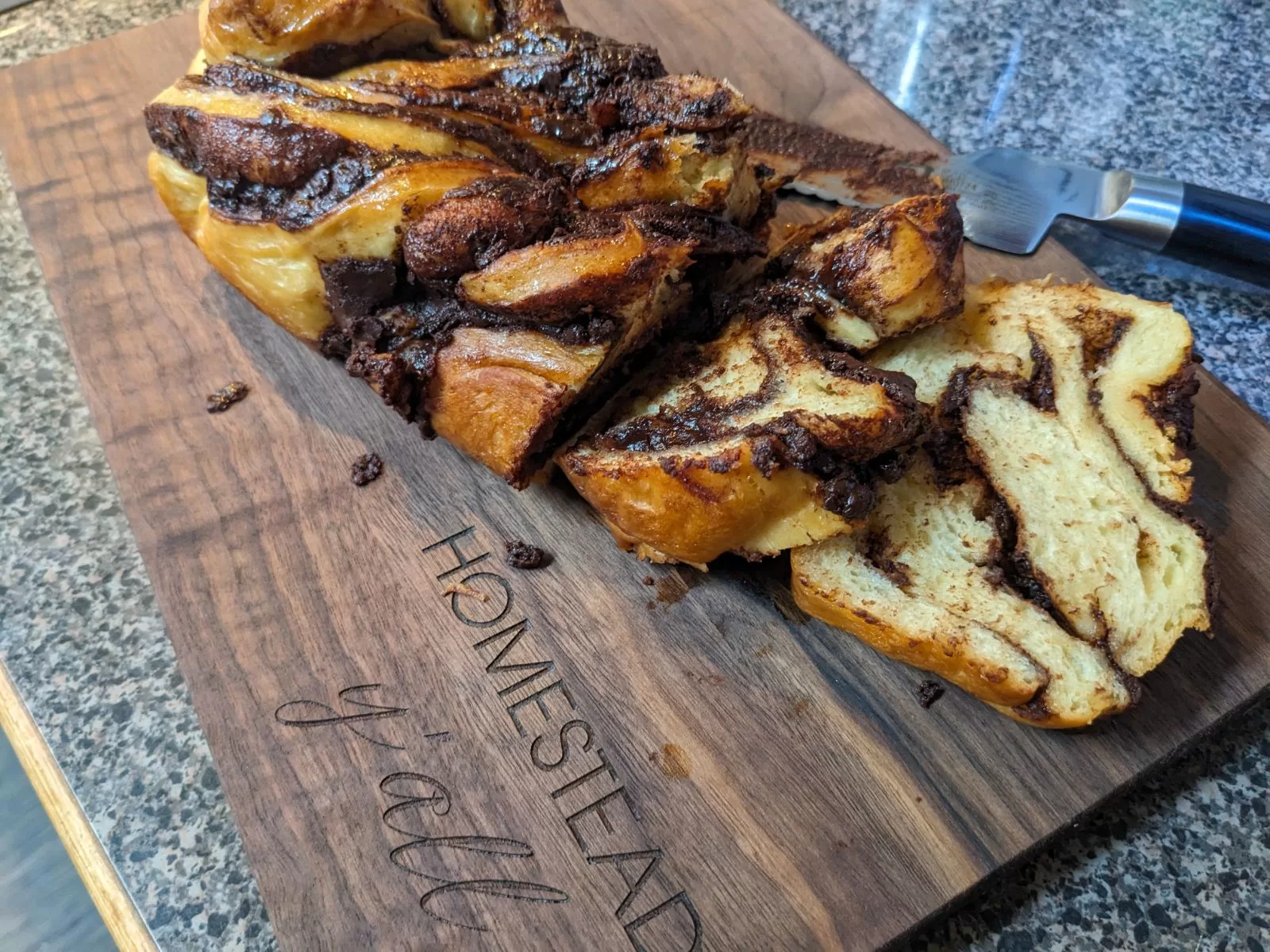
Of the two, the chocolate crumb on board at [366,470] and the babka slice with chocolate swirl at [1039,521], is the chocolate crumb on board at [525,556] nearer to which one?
the chocolate crumb on board at [366,470]

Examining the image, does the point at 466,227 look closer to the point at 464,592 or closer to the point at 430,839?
the point at 464,592

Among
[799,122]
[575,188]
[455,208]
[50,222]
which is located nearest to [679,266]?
[575,188]

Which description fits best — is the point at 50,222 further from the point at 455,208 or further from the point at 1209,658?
the point at 1209,658

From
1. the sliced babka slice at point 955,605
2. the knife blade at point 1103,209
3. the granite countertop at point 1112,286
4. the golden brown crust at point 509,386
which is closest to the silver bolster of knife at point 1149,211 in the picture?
the knife blade at point 1103,209

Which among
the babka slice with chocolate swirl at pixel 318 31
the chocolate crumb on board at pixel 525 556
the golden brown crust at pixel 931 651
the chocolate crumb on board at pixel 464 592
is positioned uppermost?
the babka slice with chocolate swirl at pixel 318 31

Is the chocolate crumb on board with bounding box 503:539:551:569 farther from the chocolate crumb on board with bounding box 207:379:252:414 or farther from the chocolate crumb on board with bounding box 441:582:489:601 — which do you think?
the chocolate crumb on board with bounding box 207:379:252:414

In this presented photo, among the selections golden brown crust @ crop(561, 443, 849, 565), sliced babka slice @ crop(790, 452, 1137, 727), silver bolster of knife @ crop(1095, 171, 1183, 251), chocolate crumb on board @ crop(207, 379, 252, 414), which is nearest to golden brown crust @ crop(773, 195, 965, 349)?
sliced babka slice @ crop(790, 452, 1137, 727)

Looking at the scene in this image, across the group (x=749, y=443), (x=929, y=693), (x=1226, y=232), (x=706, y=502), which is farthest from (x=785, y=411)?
(x=1226, y=232)
